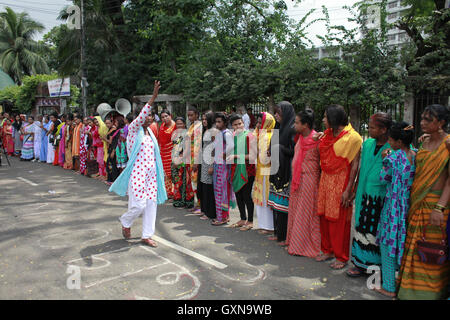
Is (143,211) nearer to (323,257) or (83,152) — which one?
(323,257)

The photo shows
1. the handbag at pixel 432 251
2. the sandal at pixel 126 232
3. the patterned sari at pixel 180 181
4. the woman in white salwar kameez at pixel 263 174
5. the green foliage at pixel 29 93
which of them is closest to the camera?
the handbag at pixel 432 251

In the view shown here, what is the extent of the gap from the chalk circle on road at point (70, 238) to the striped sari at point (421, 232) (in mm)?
3787

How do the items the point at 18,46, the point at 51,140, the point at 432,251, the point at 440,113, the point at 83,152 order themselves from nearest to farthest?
the point at 432,251
the point at 440,113
the point at 83,152
the point at 51,140
the point at 18,46

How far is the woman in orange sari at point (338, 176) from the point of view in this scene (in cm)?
398

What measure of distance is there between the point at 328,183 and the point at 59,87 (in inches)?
771

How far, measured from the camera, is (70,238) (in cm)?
501

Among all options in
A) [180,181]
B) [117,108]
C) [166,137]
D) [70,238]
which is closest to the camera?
[70,238]

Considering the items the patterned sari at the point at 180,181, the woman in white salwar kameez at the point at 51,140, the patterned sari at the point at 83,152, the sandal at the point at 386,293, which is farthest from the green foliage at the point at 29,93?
the sandal at the point at 386,293

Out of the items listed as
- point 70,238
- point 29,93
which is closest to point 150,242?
point 70,238

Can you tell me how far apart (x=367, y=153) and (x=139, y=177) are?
2.77 meters

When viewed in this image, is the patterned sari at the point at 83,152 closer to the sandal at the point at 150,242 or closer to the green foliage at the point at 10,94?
the sandal at the point at 150,242

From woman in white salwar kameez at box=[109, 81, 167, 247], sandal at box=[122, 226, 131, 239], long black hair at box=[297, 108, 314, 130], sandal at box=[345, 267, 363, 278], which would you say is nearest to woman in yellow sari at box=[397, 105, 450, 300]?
sandal at box=[345, 267, 363, 278]

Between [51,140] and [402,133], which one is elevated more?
[402,133]

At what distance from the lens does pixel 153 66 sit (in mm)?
16453
